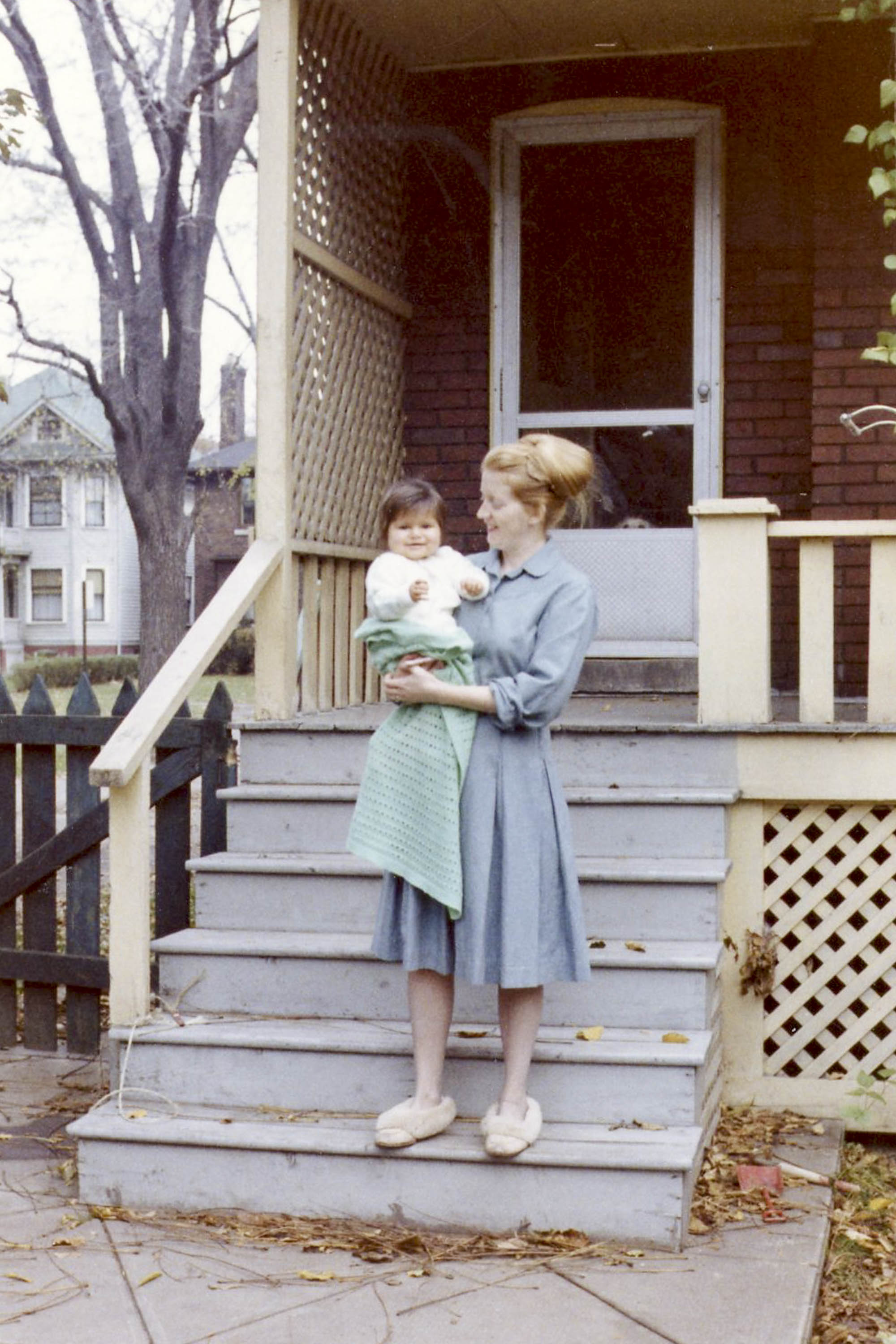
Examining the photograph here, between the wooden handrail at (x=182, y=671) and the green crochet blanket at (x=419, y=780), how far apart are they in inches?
31.9

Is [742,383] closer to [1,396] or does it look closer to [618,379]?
[618,379]

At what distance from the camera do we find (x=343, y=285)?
6543 millimetres

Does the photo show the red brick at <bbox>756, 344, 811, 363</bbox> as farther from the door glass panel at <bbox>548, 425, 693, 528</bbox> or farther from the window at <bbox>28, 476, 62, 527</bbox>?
the window at <bbox>28, 476, 62, 527</bbox>

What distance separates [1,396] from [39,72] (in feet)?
40.0

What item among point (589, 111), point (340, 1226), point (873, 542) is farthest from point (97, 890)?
point (589, 111)

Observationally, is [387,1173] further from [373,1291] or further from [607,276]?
[607,276]

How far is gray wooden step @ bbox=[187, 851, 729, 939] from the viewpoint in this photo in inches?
181

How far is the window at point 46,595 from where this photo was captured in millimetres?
53469

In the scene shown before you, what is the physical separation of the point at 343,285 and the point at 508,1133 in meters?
3.86

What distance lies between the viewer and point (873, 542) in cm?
504

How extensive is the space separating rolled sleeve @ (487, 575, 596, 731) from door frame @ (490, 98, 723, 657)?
11.0 feet

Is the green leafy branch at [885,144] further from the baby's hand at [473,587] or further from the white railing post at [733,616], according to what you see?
the baby's hand at [473,587]

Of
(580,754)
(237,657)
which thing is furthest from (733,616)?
(237,657)

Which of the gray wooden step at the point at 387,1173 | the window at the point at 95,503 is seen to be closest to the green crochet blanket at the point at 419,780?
the gray wooden step at the point at 387,1173
